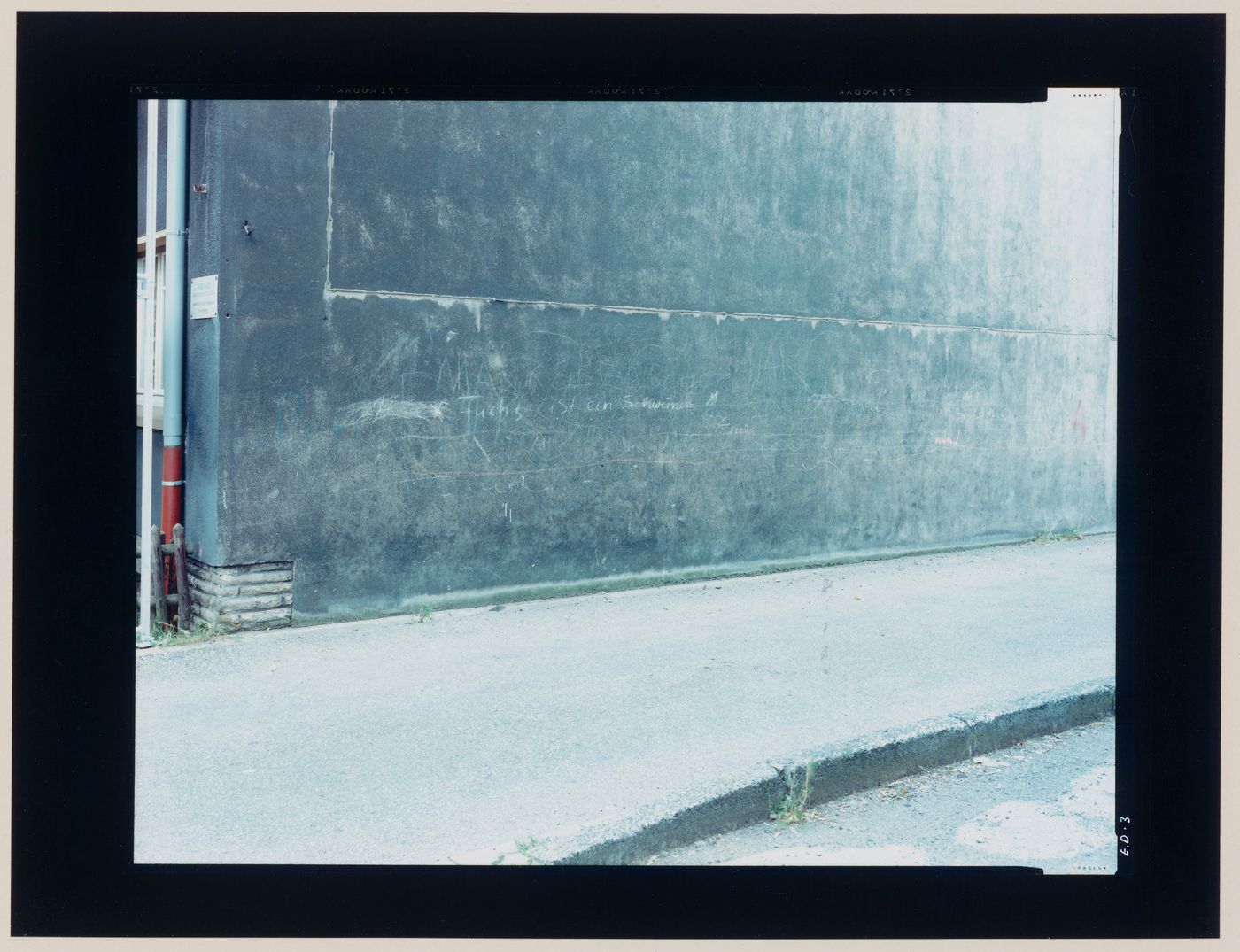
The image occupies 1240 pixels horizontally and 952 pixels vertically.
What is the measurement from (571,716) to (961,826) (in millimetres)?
1779

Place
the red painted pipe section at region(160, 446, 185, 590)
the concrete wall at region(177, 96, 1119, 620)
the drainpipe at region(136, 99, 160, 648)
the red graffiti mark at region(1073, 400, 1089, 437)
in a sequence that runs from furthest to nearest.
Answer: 1. the red graffiti mark at region(1073, 400, 1089, 437)
2. the red painted pipe section at region(160, 446, 185, 590)
3. the concrete wall at region(177, 96, 1119, 620)
4. the drainpipe at region(136, 99, 160, 648)

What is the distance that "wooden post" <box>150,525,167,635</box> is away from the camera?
20.2ft

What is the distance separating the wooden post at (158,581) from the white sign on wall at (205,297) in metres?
1.34

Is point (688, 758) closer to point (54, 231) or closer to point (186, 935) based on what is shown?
point (186, 935)

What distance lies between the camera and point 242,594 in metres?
6.11

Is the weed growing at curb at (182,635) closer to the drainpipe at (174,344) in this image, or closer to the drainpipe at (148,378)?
the drainpipe at (148,378)

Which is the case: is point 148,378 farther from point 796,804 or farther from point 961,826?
point 961,826

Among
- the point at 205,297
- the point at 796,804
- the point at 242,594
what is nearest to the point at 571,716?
the point at 796,804

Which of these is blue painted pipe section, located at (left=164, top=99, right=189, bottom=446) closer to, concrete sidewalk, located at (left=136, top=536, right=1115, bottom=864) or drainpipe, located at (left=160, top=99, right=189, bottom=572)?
drainpipe, located at (left=160, top=99, right=189, bottom=572)

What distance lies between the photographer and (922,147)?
31.4 ft

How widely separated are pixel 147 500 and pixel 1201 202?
574 centimetres

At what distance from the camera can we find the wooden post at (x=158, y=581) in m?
6.16

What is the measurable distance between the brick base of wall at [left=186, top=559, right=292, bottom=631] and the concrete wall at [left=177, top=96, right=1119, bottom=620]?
99mm

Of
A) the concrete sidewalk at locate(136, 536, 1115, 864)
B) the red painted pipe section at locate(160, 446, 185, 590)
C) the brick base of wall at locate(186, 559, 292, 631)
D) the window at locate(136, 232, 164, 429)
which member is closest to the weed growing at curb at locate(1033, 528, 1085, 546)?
the concrete sidewalk at locate(136, 536, 1115, 864)
